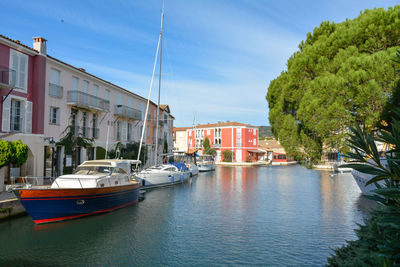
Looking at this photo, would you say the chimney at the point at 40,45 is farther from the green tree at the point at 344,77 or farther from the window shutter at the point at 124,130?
the green tree at the point at 344,77

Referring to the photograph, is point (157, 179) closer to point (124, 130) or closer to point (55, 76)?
point (124, 130)

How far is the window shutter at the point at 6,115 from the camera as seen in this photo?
1828cm

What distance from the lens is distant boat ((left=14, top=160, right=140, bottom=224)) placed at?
13391mm

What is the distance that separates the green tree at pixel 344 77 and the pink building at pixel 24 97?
16.7m

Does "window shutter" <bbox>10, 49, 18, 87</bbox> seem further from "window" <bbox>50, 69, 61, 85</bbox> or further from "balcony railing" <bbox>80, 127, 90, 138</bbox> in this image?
"balcony railing" <bbox>80, 127, 90, 138</bbox>

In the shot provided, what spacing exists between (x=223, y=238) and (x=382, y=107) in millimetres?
8009

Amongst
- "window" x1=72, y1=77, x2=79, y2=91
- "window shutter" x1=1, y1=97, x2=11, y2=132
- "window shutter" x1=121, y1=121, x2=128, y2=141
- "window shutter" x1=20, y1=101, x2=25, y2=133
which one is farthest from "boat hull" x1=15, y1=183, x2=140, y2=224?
"window shutter" x1=121, y1=121, x2=128, y2=141

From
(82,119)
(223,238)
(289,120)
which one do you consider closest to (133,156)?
(82,119)

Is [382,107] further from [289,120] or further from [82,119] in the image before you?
[82,119]

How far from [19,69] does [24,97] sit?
1814mm

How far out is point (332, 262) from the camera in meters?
6.00

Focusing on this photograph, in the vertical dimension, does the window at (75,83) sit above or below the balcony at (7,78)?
above

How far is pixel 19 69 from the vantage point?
19562 millimetres

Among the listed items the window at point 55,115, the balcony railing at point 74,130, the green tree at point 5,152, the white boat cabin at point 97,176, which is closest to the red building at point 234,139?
the balcony railing at point 74,130
